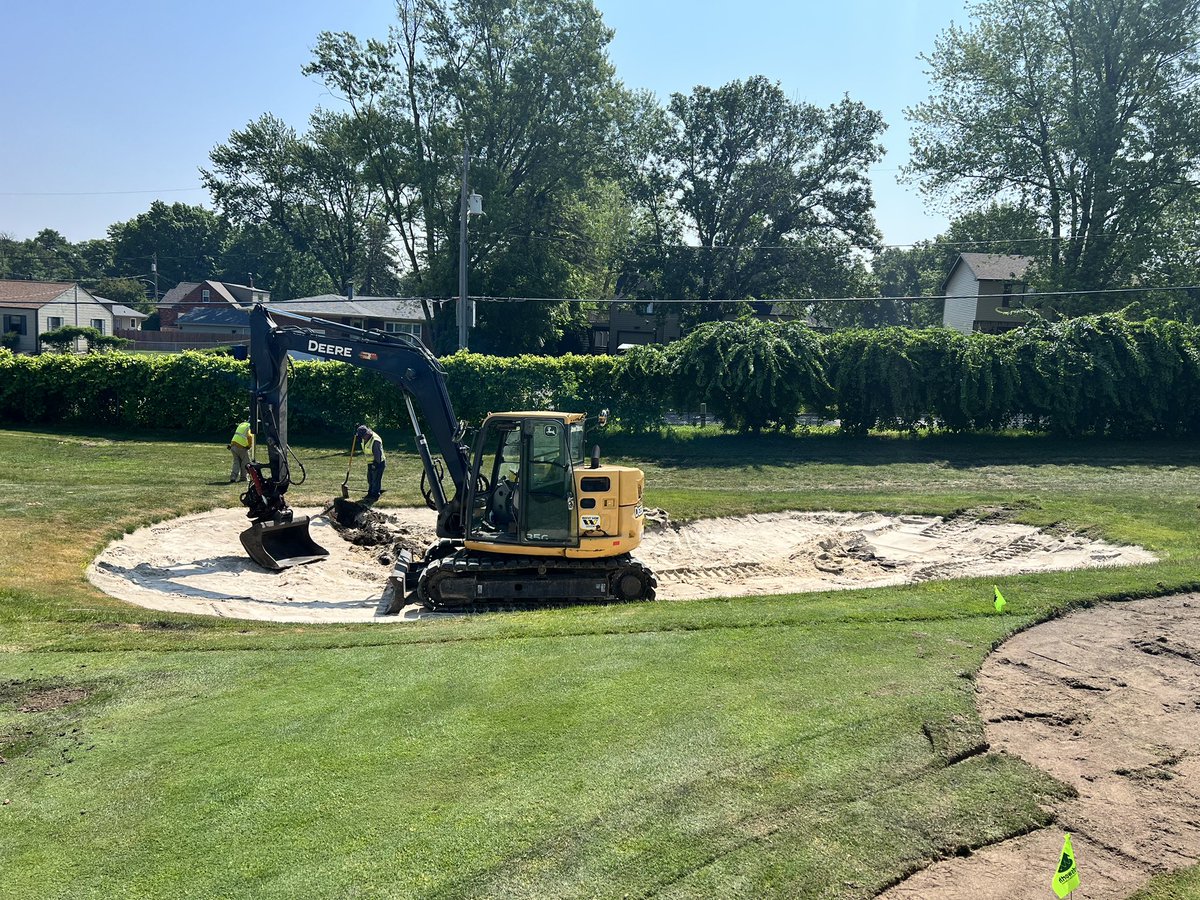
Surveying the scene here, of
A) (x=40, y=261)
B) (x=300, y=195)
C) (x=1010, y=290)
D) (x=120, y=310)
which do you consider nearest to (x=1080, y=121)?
(x=1010, y=290)

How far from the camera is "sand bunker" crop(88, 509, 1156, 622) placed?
1227cm

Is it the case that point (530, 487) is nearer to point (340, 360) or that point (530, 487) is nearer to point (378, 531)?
point (340, 360)

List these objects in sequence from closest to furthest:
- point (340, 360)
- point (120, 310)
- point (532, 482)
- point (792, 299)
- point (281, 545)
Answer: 1. point (532, 482)
2. point (340, 360)
3. point (281, 545)
4. point (792, 299)
5. point (120, 310)

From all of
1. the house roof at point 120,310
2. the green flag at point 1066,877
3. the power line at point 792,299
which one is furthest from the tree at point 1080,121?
the house roof at point 120,310

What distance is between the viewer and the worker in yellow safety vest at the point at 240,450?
745 inches

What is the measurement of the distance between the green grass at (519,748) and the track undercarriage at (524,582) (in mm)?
1287

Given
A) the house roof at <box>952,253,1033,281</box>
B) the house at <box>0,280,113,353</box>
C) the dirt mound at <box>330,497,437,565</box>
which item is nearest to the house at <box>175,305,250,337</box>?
the house at <box>0,280,113,353</box>

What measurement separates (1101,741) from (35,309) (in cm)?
7005

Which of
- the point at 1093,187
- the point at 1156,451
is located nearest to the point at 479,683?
the point at 1156,451

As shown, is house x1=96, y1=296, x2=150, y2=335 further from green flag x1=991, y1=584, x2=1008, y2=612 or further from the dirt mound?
green flag x1=991, y1=584, x2=1008, y2=612

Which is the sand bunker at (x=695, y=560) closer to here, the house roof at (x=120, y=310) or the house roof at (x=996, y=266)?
the house roof at (x=996, y=266)

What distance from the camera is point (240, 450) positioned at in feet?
62.7

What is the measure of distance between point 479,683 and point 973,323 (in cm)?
5127

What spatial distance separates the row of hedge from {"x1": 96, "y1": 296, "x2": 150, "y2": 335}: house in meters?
49.4
